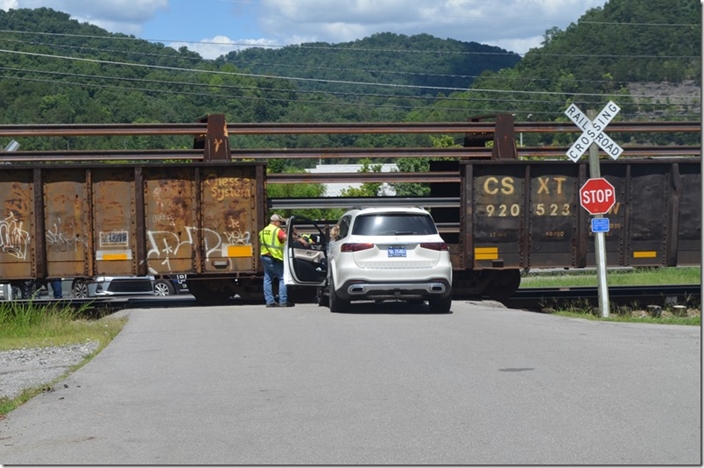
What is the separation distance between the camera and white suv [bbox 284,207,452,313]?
1678 centimetres

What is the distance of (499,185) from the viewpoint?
69.9 ft

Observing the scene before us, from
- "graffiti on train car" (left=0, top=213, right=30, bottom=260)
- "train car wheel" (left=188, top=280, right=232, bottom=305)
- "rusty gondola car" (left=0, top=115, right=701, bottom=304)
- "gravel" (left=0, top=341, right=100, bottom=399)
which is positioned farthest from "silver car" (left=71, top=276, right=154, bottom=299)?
"gravel" (left=0, top=341, right=100, bottom=399)

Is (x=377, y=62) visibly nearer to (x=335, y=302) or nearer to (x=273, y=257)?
(x=273, y=257)

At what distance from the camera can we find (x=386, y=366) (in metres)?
11.0

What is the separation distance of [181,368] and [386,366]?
226 centimetres

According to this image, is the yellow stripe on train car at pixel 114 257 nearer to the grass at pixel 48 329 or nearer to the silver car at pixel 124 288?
the grass at pixel 48 329

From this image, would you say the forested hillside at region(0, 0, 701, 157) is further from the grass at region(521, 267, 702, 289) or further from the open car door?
the open car door

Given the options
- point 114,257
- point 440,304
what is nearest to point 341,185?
point 114,257

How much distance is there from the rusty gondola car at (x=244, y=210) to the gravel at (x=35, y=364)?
6.25m

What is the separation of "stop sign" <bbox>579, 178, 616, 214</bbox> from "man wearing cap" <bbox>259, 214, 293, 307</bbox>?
18.8 feet

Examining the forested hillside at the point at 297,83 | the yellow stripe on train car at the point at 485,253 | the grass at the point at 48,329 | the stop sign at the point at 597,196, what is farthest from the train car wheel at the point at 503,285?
the forested hillside at the point at 297,83

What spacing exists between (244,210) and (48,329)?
5568mm

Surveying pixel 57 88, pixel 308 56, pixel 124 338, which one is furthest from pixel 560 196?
pixel 308 56

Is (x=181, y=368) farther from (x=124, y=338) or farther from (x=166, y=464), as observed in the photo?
(x=166, y=464)
